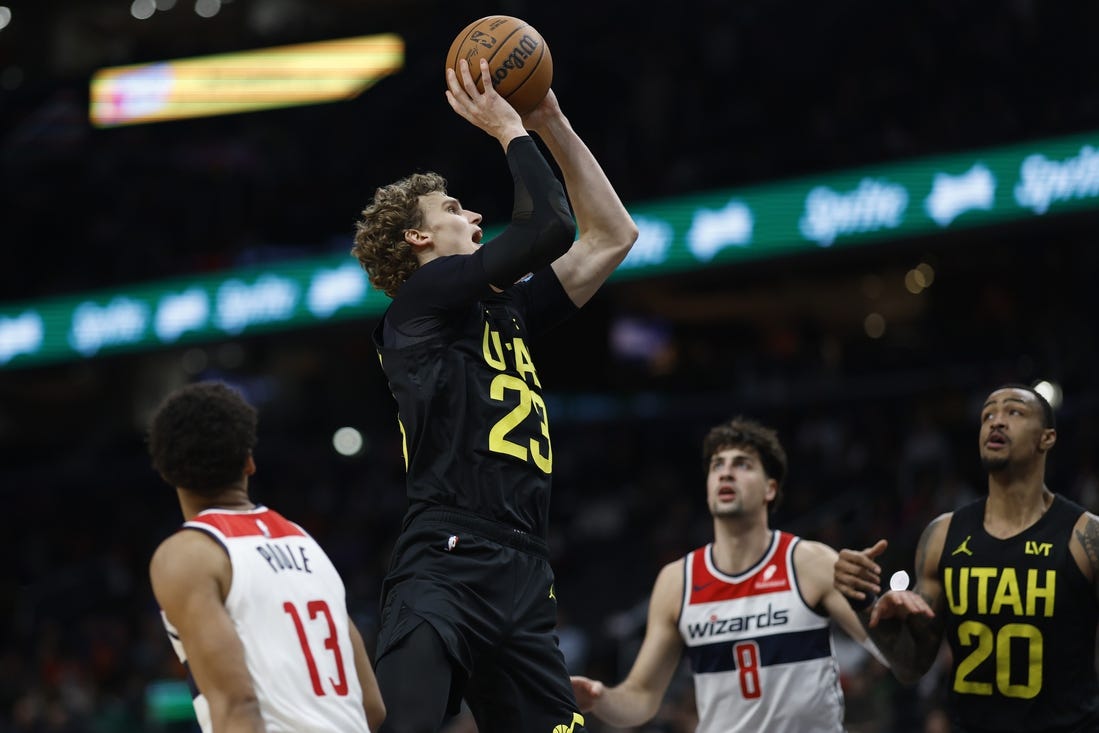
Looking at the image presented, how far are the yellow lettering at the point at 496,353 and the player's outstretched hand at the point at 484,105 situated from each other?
0.61 m

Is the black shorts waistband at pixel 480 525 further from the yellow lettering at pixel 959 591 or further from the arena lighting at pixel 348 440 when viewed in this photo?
the arena lighting at pixel 348 440

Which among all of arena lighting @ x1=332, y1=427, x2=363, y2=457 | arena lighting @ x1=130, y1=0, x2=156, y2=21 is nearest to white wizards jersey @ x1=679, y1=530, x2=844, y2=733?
arena lighting @ x1=332, y1=427, x2=363, y2=457

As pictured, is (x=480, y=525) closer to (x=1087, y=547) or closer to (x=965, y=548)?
(x=965, y=548)

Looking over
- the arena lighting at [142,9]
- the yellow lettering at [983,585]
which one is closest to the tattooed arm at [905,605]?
the yellow lettering at [983,585]

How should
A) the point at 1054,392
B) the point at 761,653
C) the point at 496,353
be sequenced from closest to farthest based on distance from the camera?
the point at 496,353
the point at 761,653
the point at 1054,392

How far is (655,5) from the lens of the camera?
675 inches

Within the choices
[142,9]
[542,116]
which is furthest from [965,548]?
[142,9]

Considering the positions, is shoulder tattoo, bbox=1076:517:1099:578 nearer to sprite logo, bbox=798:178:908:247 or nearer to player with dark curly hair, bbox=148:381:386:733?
player with dark curly hair, bbox=148:381:386:733

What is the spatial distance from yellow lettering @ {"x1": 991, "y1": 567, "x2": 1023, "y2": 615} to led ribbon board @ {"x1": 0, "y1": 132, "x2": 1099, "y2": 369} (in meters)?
6.99

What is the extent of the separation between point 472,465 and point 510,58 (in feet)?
4.58

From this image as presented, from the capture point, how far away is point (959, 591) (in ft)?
18.9

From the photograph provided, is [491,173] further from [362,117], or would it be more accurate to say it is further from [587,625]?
[587,625]

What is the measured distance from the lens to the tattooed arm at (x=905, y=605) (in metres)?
5.25

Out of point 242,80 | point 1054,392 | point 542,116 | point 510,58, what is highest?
point 242,80
